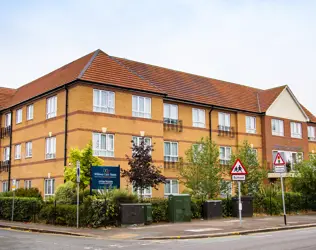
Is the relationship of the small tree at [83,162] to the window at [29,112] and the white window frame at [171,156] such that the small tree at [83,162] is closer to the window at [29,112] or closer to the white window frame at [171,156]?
the white window frame at [171,156]

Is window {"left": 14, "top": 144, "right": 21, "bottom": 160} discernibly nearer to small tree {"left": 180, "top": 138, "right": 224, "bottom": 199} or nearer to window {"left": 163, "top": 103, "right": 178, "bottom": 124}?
window {"left": 163, "top": 103, "right": 178, "bottom": 124}

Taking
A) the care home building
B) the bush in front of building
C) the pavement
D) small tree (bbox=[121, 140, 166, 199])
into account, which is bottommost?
the pavement

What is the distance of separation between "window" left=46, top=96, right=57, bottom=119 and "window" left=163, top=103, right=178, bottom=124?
7872 mm

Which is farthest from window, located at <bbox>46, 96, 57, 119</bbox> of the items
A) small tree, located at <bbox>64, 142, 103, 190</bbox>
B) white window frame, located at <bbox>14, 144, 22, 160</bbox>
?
small tree, located at <bbox>64, 142, 103, 190</bbox>

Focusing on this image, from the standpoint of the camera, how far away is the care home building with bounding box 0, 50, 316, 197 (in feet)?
92.4

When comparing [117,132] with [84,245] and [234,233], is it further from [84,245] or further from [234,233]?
[84,245]

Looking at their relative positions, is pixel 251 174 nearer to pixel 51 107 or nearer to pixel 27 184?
pixel 51 107

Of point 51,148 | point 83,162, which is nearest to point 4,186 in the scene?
point 51,148

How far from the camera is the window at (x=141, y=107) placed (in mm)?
30000

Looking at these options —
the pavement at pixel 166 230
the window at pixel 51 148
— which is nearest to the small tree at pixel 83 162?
the pavement at pixel 166 230

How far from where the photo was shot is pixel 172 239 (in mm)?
15711

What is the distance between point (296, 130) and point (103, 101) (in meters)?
21.5

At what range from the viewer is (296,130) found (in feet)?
138

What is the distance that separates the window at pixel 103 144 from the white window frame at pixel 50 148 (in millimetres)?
3335
